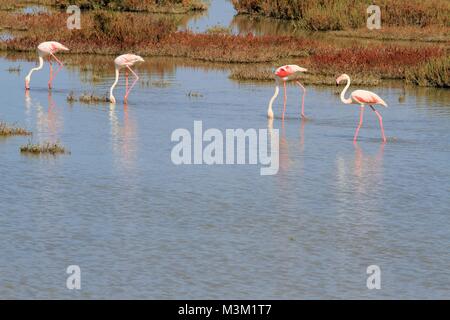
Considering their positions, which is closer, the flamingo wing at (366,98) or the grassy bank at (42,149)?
the grassy bank at (42,149)

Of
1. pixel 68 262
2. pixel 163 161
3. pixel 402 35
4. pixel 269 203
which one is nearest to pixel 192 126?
pixel 163 161

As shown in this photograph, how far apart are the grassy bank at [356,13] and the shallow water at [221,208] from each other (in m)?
18.9

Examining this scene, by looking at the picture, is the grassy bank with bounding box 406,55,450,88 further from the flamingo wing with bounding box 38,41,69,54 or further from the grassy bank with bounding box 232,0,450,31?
the grassy bank with bounding box 232,0,450,31

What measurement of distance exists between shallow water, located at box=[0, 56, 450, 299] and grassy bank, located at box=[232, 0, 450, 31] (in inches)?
745

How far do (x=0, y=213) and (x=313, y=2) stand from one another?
33701mm

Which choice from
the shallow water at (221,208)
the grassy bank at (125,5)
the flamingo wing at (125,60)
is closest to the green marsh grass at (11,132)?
the shallow water at (221,208)

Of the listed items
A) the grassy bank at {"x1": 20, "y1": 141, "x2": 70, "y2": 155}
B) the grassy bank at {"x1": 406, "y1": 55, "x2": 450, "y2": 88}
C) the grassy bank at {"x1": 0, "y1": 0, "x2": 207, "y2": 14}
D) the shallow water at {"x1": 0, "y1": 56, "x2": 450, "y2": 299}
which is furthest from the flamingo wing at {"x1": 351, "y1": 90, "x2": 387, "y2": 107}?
the grassy bank at {"x1": 0, "y1": 0, "x2": 207, "y2": 14}

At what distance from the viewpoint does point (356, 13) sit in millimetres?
43781

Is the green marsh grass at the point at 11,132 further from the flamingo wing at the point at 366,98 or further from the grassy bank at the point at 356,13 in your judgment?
the grassy bank at the point at 356,13

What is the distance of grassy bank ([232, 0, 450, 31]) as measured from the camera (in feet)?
143

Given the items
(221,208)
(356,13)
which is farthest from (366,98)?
(356,13)

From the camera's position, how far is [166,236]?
13.7 metres

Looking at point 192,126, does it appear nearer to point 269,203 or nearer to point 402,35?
point 269,203

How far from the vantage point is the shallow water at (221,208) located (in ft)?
39.4
